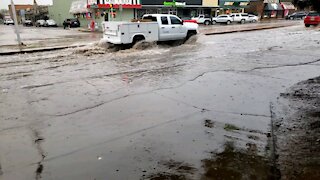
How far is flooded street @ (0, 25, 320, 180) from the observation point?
4688 mm

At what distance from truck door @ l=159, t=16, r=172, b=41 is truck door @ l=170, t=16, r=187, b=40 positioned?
1.16 feet

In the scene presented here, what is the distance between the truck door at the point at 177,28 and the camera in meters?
20.1

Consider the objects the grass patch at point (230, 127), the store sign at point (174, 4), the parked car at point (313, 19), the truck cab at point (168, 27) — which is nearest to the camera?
the grass patch at point (230, 127)

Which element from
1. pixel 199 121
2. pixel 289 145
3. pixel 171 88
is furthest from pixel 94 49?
pixel 289 145

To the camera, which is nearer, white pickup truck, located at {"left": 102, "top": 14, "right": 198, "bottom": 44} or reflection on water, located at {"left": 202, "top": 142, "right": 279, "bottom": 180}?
reflection on water, located at {"left": 202, "top": 142, "right": 279, "bottom": 180}

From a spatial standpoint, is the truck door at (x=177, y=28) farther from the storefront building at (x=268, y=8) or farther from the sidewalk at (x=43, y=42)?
the storefront building at (x=268, y=8)

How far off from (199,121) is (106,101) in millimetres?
2678

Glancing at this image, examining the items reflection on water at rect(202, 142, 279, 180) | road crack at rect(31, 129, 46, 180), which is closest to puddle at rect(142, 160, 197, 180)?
reflection on water at rect(202, 142, 279, 180)

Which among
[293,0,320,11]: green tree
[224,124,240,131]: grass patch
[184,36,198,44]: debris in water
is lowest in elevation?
[224,124,240,131]: grass patch

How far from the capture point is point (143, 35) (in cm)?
1847

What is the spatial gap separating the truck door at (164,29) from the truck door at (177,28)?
352 mm

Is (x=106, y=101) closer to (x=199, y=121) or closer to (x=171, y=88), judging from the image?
(x=171, y=88)

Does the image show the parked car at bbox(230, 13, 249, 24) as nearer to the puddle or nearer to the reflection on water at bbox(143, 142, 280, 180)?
the reflection on water at bbox(143, 142, 280, 180)

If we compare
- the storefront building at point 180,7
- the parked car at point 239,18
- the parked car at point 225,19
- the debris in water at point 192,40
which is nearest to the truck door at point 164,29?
the debris in water at point 192,40
